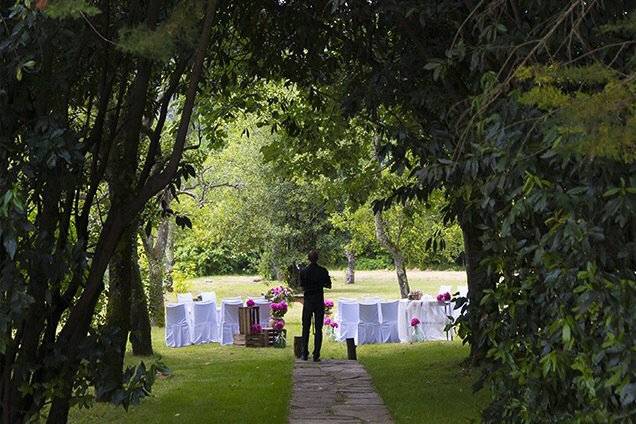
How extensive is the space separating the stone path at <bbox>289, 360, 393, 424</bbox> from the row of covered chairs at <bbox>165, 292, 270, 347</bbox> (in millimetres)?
6159

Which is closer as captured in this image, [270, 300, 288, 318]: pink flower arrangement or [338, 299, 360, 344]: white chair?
[270, 300, 288, 318]: pink flower arrangement

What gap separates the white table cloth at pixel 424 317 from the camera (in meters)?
21.4

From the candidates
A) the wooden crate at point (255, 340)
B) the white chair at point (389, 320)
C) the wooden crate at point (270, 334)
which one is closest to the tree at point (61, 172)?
the wooden crate at point (270, 334)

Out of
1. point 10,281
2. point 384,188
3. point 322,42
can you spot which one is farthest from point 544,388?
point 384,188

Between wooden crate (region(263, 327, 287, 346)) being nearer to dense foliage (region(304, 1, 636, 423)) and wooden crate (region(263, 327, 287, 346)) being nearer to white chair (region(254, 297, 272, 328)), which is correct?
white chair (region(254, 297, 272, 328))


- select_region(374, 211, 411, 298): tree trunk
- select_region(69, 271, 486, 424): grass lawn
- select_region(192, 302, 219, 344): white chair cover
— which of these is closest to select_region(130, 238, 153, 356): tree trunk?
select_region(69, 271, 486, 424): grass lawn

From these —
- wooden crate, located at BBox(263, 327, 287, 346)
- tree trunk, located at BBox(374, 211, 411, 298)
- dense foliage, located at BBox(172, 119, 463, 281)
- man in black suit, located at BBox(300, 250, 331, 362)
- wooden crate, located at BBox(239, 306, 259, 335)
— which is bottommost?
wooden crate, located at BBox(263, 327, 287, 346)

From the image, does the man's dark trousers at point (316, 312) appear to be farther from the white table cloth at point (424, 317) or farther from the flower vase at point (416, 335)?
the flower vase at point (416, 335)

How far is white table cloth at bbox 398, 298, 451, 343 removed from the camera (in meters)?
21.4

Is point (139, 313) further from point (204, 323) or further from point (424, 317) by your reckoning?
point (424, 317)

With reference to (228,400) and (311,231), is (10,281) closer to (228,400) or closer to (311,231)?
(228,400)

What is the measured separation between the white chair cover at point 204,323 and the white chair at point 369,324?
3.43 metres

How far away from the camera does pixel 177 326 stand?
21641mm

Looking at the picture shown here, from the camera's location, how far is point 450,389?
13.0 metres
